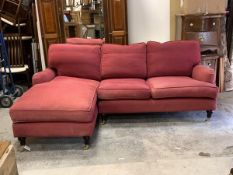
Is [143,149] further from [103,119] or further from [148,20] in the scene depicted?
[148,20]

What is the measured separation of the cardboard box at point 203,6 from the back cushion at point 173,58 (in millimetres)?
574

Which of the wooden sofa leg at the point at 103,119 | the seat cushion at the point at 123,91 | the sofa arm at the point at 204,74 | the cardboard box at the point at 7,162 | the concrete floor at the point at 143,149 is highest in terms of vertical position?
the sofa arm at the point at 204,74

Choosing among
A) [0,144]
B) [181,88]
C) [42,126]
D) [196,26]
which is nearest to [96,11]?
[196,26]

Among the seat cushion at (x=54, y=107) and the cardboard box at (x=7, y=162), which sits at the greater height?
the seat cushion at (x=54, y=107)

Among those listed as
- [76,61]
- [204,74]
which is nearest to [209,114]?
[204,74]

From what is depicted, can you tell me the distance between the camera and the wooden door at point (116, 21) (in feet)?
13.7

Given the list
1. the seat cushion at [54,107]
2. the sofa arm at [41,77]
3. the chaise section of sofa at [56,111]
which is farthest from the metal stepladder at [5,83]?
the seat cushion at [54,107]

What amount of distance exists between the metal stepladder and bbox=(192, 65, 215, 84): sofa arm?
246 cm

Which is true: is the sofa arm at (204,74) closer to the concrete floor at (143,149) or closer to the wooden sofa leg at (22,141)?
the concrete floor at (143,149)

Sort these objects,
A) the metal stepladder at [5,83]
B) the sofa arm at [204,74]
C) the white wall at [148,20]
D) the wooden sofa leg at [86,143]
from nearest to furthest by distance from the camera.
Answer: the wooden sofa leg at [86,143], the sofa arm at [204,74], the metal stepladder at [5,83], the white wall at [148,20]

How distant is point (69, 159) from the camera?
7.96 ft

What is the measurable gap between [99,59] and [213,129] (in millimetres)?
1562

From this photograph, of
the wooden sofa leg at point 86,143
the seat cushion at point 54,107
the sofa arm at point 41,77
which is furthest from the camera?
the sofa arm at point 41,77

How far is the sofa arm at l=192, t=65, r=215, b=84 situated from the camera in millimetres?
3053
